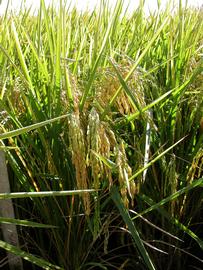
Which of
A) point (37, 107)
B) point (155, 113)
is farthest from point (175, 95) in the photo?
point (37, 107)

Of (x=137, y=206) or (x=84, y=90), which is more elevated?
(x=84, y=90)

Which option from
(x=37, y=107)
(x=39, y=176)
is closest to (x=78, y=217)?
(x=39, y=176)

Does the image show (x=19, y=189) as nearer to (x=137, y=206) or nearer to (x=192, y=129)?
(x=137, y=206)

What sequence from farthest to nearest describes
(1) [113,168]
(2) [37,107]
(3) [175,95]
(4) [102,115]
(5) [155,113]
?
(5) [155,113], (3) [175,95], (2) [37,107], (4) [102,115], (1) [113,168]

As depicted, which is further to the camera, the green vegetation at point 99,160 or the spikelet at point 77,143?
the green vegetation at point 99,160

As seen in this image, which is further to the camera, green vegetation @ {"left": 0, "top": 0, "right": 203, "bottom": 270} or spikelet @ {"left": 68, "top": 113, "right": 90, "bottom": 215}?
green vegetation @ {"left": 0, "top": 0, "right": 203, "bottom": 270}

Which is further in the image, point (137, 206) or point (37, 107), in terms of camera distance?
point (137, 206)

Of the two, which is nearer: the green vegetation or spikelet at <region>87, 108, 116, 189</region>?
spikelet at <region>87, 108, 116, 189</region>

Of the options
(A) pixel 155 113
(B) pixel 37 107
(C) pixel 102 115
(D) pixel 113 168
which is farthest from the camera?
(A) pixel 155 113

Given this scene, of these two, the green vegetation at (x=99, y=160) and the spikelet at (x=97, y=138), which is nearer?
the spikelet at (x=97, y=138)

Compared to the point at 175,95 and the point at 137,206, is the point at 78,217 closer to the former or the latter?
the point at 137,206

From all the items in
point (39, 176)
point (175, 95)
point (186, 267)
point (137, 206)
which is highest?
point (175, 95)
